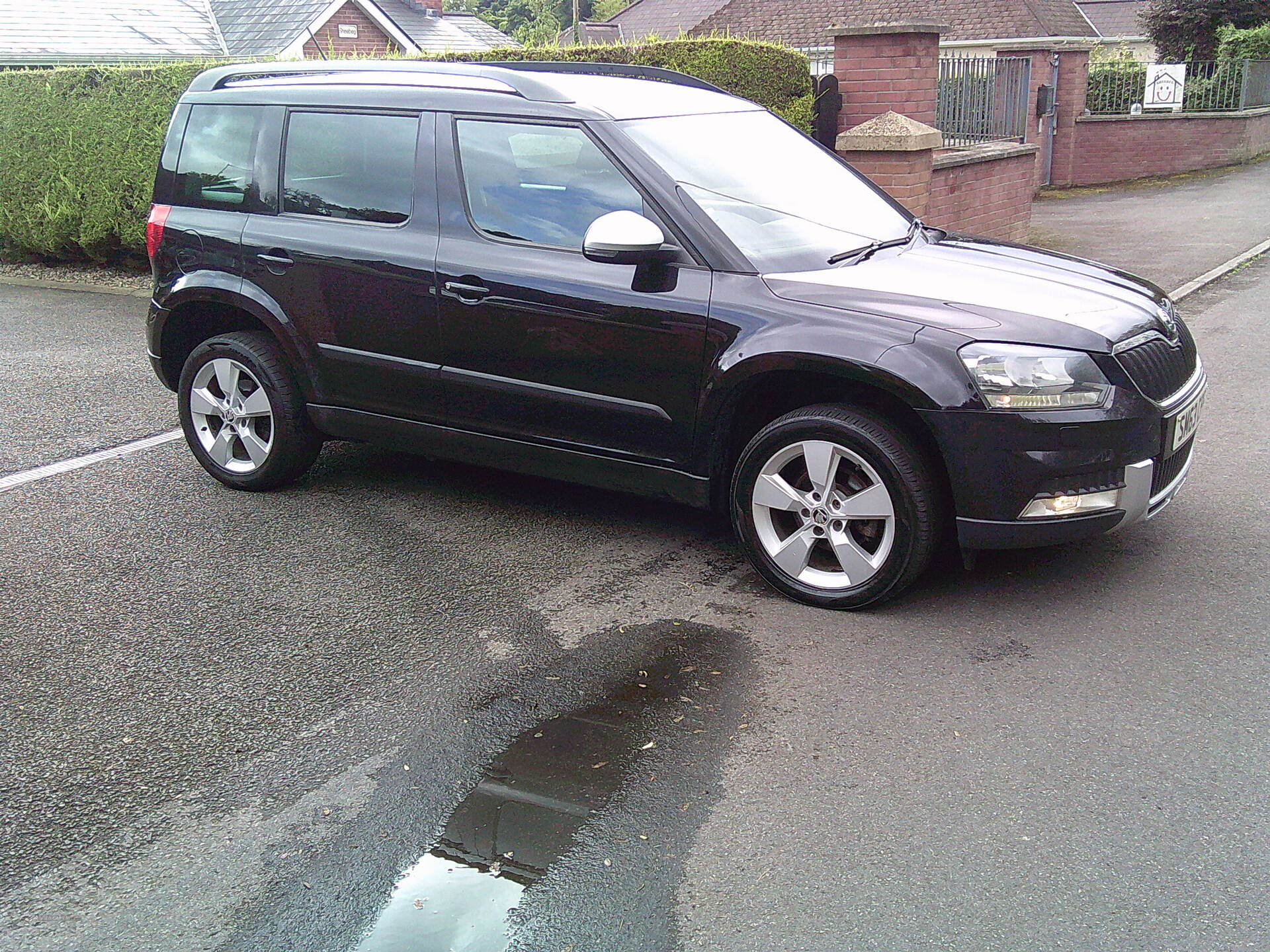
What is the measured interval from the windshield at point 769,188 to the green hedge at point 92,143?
19.2ft

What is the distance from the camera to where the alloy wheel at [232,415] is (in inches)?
230

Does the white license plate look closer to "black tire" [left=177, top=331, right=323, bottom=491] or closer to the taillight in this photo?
"black tire" [left=177, top=331, right=323, bottom=491]

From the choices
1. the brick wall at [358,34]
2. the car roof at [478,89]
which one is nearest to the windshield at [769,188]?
the car roof at [478,89]

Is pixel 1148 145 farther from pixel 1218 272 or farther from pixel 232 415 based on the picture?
pixel 232 415

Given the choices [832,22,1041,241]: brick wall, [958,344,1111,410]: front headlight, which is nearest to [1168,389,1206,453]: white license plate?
[958,344,1111,410]: front headlight

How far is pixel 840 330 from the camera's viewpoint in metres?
4.34

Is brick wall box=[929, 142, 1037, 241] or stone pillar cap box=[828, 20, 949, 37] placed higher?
stone pillar cap box=[828, 20, 949, 37]

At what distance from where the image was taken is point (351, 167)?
5441 mm

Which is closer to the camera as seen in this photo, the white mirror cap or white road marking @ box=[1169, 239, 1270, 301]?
the white mirror cap

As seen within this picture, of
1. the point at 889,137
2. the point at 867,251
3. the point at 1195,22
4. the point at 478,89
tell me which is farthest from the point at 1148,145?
the point at 478,89

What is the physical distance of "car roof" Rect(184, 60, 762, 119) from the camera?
199 inches

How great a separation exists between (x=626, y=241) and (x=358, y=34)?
115 ft

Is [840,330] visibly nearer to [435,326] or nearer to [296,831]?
[435,326]

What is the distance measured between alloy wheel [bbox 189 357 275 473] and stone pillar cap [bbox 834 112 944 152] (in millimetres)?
5634
